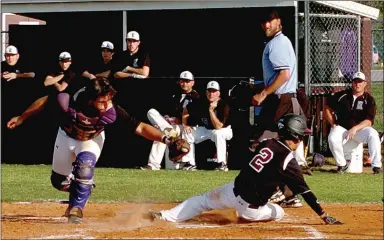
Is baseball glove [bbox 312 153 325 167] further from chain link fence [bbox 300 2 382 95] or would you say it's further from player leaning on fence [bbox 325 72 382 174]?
chain link fence [bbox 300 2 382 95]

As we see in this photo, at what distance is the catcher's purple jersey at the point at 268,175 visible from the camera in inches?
317

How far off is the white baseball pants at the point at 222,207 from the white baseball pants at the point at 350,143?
5.45 m

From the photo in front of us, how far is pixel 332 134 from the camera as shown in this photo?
45.8ft

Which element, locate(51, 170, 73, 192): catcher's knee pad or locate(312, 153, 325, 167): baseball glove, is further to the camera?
locate(312, 153, 325, 167): baseball glove

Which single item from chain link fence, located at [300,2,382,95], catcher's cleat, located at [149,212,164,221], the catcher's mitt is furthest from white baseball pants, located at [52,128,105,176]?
chain link fence, located at [300,2,382,95]

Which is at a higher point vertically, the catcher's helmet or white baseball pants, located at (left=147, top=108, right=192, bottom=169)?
the catcher's helmet

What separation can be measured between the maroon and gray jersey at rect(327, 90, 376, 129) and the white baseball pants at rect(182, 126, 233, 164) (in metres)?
1.62

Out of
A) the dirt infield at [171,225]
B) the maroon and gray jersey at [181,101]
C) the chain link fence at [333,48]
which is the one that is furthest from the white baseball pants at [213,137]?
the dirt infield at [171,225]

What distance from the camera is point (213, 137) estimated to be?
46.2 ft

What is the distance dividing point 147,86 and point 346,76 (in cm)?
386

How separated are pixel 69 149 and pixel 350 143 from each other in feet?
20.3

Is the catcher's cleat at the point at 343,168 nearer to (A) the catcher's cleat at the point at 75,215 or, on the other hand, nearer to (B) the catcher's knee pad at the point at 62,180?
(B) the catcher's knee pad at the point at 62,180

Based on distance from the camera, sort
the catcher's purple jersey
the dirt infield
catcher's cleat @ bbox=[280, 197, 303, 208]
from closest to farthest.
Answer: the dirt infield → the catcher's purple jersey → catcher's cleat @ bbox=[280, 197, 303, 208]

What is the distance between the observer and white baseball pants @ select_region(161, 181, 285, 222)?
8234 mm
